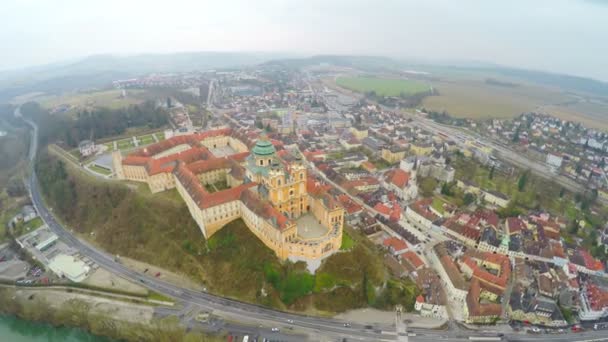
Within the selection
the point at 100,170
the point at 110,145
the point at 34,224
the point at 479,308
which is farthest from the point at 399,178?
the point at 34,224

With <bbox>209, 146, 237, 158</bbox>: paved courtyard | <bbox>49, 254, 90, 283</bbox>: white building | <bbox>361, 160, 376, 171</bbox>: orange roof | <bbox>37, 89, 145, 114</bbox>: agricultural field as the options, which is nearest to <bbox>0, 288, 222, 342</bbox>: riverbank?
<bbox>49, 254, 90, 283</bbox>: white building

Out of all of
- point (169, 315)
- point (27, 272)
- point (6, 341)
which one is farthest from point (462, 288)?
point (27, 272)

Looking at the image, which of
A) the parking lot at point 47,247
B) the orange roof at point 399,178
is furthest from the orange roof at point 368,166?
the parking lot at point 47,247

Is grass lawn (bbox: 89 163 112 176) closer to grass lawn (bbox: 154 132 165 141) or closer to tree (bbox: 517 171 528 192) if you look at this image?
grass lawn (bbox: 154 132 165 141)

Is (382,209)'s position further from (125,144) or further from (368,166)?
(125,144)

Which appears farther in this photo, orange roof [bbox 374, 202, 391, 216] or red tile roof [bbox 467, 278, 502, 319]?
orange roof [bbox 374, 202, 391, 216]

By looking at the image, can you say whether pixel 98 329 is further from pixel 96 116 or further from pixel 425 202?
pixel 96 116

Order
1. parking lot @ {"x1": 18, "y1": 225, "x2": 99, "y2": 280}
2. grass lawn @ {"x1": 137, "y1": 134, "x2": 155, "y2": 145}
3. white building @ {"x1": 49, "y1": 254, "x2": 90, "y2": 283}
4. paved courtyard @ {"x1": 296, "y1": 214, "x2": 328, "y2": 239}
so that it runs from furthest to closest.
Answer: grass lawn @ {"x1": 137, "y1": 134, "x2": 155, "y2": 145}, parking lot @ {"x1": 18, "y1": 225, "x2": 99, "y2": 280}, white building @ {"x1": 49, "y1": 254, "x2": 90, "y2": 283}, paved courtyard @ {"x1": 296, "y1": 214, "x2": 328, "y2": 239}

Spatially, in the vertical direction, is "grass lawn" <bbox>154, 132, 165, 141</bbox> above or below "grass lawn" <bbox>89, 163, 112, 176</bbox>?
above
